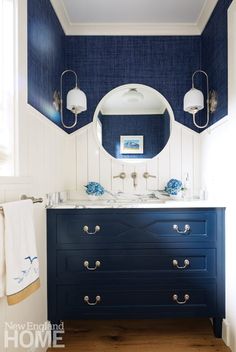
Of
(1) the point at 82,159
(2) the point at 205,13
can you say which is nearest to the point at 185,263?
(1) the point at 82,159

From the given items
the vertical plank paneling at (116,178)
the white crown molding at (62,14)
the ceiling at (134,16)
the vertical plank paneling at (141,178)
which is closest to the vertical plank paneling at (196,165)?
the vertical plank paneling at (141,178)

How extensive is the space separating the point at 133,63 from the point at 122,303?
197 cm

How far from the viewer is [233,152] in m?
1.69

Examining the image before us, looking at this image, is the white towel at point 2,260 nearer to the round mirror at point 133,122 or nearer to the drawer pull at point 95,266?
the drawer pull at point 95,266

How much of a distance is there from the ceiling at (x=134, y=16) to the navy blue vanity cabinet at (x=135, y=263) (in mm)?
1591

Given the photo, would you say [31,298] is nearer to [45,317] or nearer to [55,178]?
[45,317]

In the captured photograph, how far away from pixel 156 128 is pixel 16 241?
1599mm

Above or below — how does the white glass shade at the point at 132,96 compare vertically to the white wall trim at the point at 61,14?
below

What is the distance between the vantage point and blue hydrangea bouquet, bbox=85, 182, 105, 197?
2254 millimetres

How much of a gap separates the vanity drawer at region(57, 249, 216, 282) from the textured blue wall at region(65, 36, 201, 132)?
1183 millimetres

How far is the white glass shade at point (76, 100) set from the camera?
2.21m

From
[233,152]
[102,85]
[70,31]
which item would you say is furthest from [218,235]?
[70,31]

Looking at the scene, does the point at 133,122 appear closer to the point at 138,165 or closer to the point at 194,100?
the point at 138,165

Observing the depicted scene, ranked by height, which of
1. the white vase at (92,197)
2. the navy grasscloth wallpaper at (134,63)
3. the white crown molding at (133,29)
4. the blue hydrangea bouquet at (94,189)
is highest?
the white crown molding at (133,29)
